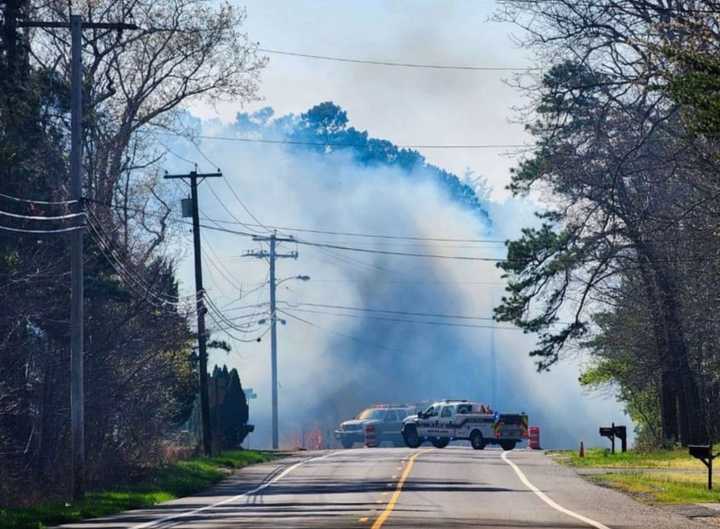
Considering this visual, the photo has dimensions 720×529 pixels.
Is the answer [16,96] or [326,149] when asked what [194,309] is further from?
[326,149]

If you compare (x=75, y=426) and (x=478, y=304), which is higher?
(x=478, y=304)

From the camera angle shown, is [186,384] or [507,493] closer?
[507,493]

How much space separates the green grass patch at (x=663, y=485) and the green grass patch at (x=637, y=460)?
3771 millimetres

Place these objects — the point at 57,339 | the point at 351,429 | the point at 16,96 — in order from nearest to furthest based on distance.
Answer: the point at 16,96 → the point at 57,339 → the point at 351,429

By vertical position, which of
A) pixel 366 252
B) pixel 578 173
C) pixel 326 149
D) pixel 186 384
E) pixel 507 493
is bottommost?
pixel 507 493

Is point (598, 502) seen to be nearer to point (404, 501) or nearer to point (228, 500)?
point (404, 501)

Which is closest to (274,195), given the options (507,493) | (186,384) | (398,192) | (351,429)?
(398,192)

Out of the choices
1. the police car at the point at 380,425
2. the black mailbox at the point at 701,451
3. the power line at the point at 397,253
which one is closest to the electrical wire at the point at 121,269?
the black mailbox at the point at 701,451

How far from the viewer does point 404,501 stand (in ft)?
113

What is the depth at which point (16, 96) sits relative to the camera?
41.2 metres

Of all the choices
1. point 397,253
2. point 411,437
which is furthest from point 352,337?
point 411,437

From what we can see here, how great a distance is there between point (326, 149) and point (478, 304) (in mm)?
32228

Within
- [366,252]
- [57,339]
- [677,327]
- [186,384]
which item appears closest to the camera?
[57,339]

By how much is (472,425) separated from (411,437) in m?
4.50
